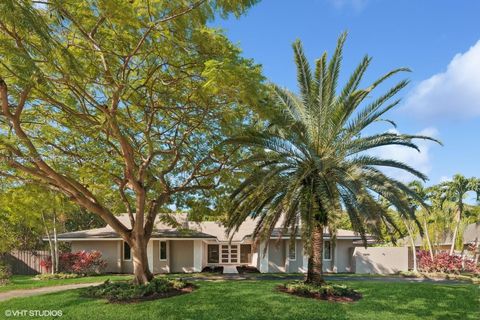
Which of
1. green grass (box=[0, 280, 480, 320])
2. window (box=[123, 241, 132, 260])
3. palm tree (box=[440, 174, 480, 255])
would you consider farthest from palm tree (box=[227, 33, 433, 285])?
palm tree (box=[440, 174, 480, 255])

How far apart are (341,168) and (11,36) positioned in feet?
33.2

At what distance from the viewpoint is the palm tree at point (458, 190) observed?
28781 millimetres

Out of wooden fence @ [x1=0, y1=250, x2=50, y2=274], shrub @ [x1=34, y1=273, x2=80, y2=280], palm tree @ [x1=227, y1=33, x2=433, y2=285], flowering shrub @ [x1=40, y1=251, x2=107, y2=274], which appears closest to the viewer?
palm tree @ [x1=227, y1=33, x2=433, y2=285]

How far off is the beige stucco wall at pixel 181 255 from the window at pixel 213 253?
2524mm

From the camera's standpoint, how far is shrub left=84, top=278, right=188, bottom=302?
13523mm

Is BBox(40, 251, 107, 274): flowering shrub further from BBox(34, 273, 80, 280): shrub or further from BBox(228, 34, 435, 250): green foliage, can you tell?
BBox(228, 34, 435, 250): green foliage

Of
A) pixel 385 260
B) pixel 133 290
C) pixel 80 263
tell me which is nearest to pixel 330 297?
pixel 133 290

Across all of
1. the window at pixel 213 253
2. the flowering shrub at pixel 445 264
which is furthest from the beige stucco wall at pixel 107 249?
the flowering shrub at pixel 445 264

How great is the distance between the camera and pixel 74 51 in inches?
416

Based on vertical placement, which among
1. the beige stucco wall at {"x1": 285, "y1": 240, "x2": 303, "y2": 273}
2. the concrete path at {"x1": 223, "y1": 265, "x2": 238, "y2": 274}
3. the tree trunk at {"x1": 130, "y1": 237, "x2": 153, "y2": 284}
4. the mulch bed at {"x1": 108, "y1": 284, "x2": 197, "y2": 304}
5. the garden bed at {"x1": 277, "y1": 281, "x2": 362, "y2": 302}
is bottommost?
the concrete path at {"x1": 223, "y1": 265, "x2": 238, "y2": 274}

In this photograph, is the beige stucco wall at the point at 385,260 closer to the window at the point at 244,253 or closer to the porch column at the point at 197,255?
the window at the point at 244,253

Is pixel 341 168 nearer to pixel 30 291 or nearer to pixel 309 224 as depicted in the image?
pixel 309 224

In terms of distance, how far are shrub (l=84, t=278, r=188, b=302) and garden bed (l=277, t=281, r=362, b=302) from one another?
14.8 ft

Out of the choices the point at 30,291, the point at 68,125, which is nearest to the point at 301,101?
the point at 68,125
